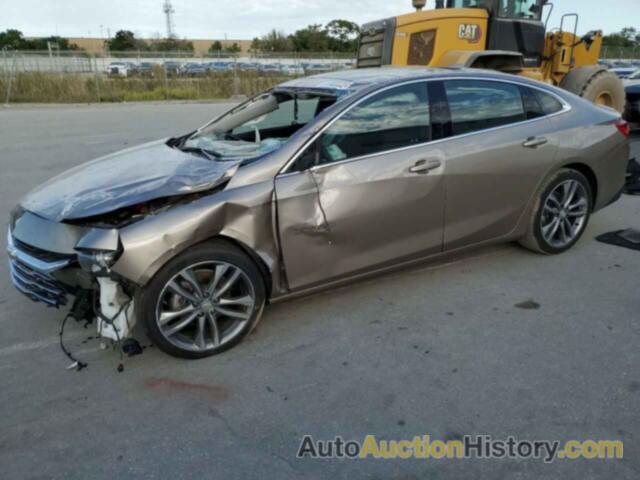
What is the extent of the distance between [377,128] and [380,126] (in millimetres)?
30

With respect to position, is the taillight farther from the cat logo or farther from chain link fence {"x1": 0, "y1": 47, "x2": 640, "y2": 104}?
chain link fence {"x1": 0, "y1": 47, "x2": 640, "y2": 104}

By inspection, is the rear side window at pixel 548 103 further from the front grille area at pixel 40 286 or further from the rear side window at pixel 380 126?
the front grille area at pixel 40 286

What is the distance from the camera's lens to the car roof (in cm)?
369

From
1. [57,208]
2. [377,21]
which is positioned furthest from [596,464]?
[377,21]

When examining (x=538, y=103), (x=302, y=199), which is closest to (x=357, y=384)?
(x=302, y=199)

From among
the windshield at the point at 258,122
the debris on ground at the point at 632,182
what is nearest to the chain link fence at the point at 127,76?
the windshield at the point at 258,122

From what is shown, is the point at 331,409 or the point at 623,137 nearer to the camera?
the point at 331,409

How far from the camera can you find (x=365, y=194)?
3393mm

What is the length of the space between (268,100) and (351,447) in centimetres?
305

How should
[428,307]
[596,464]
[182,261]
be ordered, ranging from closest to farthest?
[596,464]
[182,261]
[428,307]

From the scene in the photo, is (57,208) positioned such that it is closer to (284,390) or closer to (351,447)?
(284,390)

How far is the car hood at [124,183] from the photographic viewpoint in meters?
3.02

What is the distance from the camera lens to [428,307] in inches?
145

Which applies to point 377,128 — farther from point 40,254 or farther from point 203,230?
point 40,254
